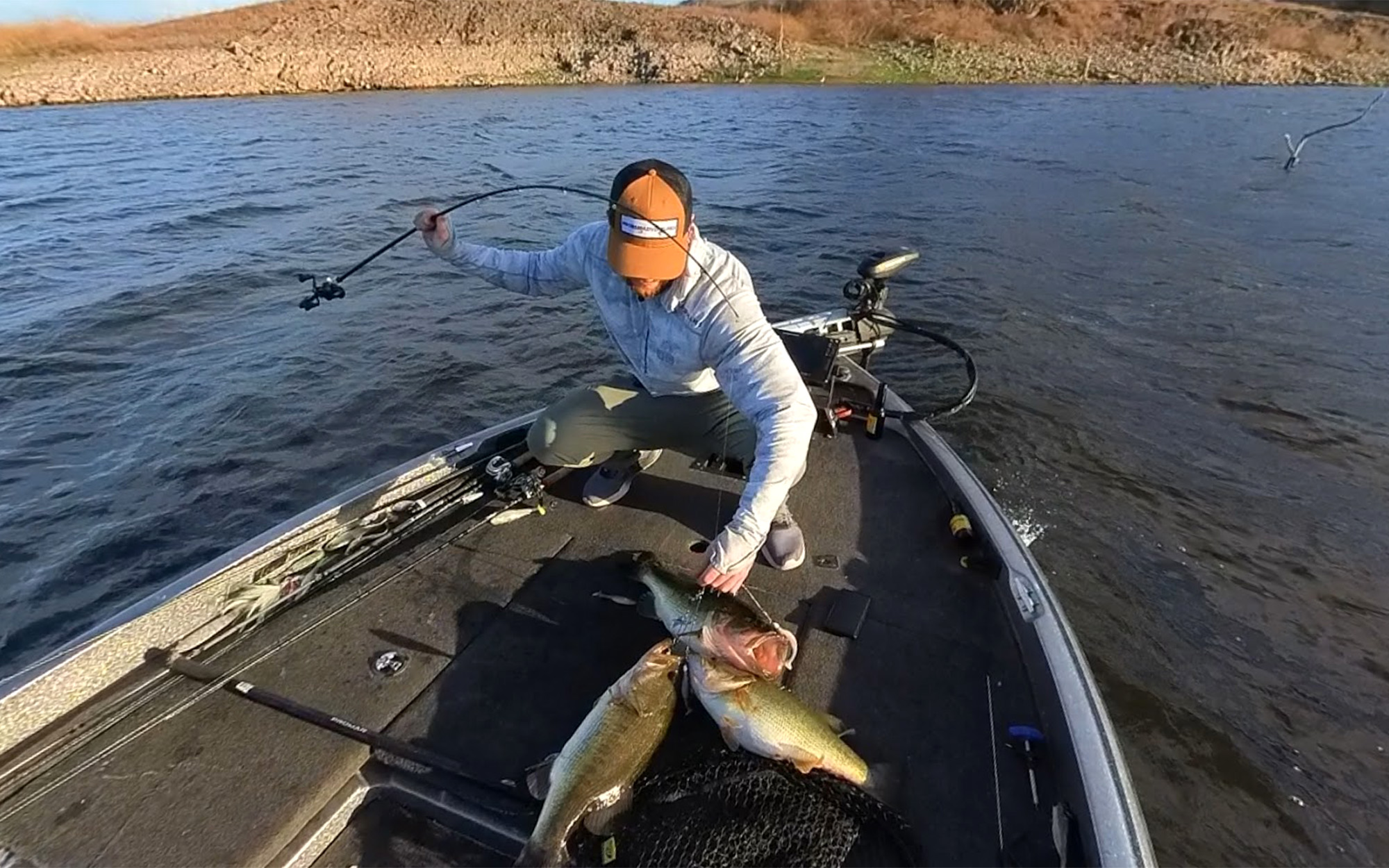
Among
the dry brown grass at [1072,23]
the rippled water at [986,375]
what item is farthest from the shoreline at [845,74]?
the rippled water at [986,375]

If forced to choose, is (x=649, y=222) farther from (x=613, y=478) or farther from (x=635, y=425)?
Result: (x=613, y=478)

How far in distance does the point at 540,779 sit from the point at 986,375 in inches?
322

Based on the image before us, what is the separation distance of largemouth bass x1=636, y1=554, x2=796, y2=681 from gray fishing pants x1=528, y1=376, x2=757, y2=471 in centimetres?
112

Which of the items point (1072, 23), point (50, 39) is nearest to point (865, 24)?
point (1072, 23)

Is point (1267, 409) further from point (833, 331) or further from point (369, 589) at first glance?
point (369, 589)

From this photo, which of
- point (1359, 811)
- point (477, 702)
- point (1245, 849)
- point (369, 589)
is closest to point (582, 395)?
point (369, 589)

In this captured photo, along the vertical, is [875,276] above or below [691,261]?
below

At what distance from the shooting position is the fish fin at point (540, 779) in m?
2.64

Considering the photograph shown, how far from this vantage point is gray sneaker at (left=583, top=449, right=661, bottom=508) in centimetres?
451

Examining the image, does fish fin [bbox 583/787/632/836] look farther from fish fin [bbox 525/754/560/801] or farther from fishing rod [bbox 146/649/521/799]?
fishing rod [bbox 146/649/521/799]

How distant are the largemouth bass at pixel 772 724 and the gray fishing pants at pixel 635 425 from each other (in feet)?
5.72

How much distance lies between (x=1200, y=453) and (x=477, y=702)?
7.77 meters

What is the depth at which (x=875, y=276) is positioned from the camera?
19.7 ft

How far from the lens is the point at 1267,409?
27.6 ft
